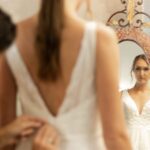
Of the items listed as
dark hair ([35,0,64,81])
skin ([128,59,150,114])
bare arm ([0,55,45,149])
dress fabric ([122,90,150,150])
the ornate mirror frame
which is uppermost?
dark hair ([35,0,64,81])

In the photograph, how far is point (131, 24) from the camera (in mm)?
2352

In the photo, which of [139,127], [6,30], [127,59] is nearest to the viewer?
[6,30]

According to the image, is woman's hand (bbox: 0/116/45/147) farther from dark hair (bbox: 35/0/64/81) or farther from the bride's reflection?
the bride's reflection

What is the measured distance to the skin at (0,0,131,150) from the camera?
0.80m

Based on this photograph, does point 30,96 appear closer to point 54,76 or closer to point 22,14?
point 54,76

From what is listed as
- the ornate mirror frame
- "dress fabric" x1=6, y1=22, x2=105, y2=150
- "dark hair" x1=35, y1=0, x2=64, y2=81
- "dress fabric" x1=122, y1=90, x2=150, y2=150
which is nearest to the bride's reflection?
"dress fabric" x1=122, y1=90, x2=150, y2=150

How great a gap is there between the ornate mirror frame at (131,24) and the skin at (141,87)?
0.09 meters

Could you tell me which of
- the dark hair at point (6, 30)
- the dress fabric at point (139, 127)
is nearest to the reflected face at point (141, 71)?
the dress fabric at point (139, 127)

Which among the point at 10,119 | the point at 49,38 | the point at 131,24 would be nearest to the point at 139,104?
the point at 131,24

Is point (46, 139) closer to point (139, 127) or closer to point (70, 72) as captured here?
point (70, 72)

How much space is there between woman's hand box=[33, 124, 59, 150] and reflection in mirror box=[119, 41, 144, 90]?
4.80 feet

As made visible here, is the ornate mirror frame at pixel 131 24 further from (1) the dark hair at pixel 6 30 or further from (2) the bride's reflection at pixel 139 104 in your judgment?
(1) the dark hair at pixel 6 30

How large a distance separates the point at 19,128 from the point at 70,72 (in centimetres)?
17

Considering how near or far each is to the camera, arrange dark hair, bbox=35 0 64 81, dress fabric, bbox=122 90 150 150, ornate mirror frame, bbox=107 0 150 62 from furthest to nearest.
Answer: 1. ornate mirror frame, bbox=107 0 150 62
2. dress fabric, bbox=122 90 150 150
3. dark hair, bbox=35 0 64 81
